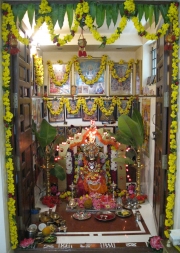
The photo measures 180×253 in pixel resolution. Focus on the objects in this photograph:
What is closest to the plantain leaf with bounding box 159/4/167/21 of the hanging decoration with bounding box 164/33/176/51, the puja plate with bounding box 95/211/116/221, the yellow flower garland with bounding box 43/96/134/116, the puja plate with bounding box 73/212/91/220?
the hanging decoration with bounding box 164/33/176/51

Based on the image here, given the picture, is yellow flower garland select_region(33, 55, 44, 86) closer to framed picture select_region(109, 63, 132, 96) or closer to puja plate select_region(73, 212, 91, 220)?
framed picture select_region(109, 63, 132, 96)

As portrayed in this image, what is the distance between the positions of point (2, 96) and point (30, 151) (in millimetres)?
1456

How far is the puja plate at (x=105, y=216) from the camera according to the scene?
5.32 meters

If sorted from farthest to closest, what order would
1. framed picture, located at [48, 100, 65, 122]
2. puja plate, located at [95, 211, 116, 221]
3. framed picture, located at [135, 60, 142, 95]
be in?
framed picture, located at [48, 100, 65, 122] → framed picture, located at [135, 60, 142, 95] → puja plate, located at [95, 211, 116, 221]

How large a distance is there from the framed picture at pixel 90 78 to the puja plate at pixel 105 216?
337 cm

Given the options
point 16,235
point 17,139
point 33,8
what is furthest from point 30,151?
point 33,8

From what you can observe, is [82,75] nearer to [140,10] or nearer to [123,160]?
[123,160]

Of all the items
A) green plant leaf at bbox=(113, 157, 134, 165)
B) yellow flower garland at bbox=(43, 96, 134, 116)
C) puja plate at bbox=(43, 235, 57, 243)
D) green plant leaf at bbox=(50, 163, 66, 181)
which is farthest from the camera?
yellow flower garland at bbox=(43, 96, 134, 116)

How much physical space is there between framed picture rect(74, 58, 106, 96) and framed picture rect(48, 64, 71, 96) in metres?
0.26

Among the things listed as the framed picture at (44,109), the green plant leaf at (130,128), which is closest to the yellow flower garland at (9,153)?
the green plant leaf at (130,128)

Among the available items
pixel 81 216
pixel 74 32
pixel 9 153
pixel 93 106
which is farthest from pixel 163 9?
pixel 93 106

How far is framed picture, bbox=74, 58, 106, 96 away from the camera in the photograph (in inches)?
303

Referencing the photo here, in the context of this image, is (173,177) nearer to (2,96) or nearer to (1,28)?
(2,96)

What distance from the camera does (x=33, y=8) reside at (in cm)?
362
